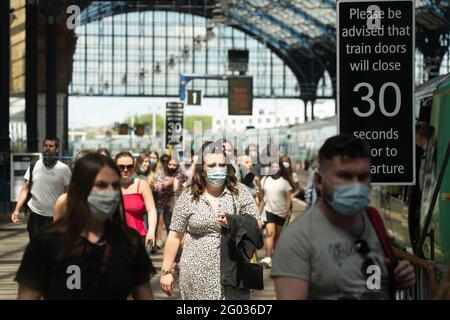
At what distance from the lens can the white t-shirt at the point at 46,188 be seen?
13.5m

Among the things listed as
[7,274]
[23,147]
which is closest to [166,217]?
[7,274]

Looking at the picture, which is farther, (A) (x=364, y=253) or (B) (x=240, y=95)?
(B) (x=240, y=95)

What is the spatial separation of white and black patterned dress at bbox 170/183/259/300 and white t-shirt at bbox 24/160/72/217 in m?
4.81

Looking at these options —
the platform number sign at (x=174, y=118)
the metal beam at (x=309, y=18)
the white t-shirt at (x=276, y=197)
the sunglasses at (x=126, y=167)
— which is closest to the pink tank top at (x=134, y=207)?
the sunglasses at (x=126, y=167)

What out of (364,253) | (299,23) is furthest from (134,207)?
(299,23)

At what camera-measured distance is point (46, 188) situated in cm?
1361

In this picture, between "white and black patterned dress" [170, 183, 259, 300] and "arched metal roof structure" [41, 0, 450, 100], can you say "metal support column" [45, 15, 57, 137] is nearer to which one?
"arched metal roof structure" [41, 0, 450, 100]

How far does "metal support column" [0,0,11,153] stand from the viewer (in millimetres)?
31141

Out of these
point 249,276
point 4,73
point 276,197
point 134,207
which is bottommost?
point 249,276

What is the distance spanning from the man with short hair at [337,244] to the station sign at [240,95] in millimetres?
27889

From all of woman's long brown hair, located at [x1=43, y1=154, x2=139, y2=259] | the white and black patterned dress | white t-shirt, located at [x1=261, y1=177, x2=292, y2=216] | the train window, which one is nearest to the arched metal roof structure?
white t-shirt, located at [x1=261, y1=177, x2=292, y2=216]

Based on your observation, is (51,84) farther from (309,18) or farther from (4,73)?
(309,18)

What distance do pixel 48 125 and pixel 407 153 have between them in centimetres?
3387

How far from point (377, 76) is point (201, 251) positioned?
1775 mm
